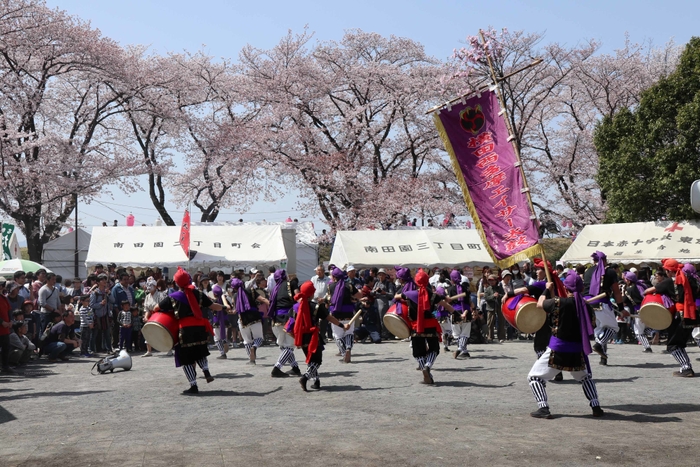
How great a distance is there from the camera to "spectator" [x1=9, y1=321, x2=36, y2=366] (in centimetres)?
1398

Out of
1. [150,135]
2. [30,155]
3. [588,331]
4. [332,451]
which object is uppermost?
[150,135]

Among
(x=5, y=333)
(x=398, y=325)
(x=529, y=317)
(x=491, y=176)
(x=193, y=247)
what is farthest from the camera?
(x=193, y=247)

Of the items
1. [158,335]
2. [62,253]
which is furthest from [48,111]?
[158,335]

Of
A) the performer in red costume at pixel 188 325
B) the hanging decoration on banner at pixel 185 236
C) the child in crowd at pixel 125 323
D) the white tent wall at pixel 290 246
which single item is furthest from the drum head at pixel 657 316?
the white tent wall at pixel 290 246

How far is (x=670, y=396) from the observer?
32.0 feet

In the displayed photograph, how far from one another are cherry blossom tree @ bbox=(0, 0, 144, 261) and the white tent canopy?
1400cm

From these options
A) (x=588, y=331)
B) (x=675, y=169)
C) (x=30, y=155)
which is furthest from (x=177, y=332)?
(x=30, y=155)

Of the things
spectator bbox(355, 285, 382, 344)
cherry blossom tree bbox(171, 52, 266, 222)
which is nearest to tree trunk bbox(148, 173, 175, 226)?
cherry blossom tree bbox(171, 52, 266, 222)

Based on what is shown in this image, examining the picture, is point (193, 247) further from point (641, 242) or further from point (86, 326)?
point (641, 242)

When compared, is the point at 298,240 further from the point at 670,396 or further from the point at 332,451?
the point at 332,451

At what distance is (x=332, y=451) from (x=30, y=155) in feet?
93.6

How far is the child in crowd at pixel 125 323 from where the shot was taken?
16656mm

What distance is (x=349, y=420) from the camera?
27.5ft

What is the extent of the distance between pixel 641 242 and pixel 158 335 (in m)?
18.1
